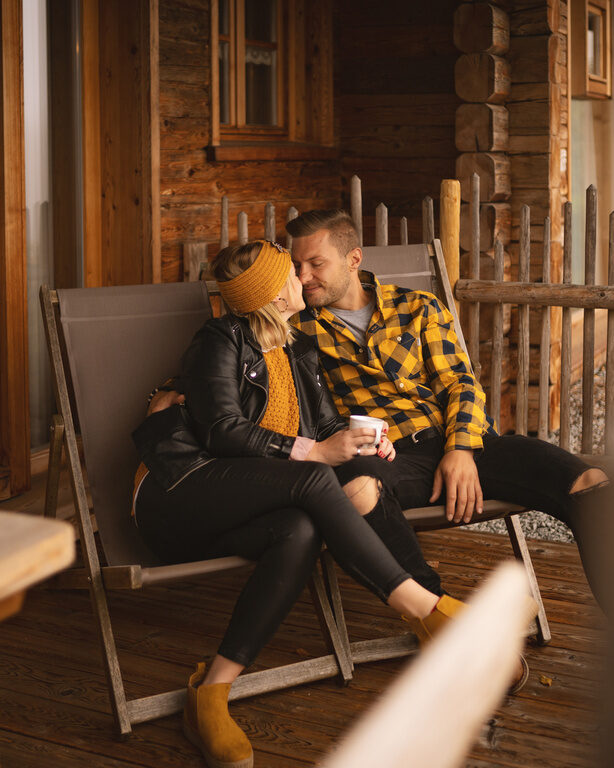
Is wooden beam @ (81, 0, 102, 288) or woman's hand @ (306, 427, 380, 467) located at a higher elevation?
wooden beam @ (81, 0, 102, 288)

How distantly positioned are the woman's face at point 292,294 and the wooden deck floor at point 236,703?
Answer: 2.41ft

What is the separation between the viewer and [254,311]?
8.84 ft

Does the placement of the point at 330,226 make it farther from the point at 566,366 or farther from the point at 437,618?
the point at 566,366

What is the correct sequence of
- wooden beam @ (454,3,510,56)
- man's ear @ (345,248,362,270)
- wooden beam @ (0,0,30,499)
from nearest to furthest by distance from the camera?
man's ear @ (345,248,362,270) → wooden beam @ (0,0,30,499) → wooden beam @ (454,3,510,56)

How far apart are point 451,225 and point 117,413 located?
2374mm

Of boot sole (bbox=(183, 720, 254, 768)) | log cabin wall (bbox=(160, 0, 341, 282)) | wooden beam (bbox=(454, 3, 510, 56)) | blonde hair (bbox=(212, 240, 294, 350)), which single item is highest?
wooden beam (bbox=(454, 3, 510, 56))

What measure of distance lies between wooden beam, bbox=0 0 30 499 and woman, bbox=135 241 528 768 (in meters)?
1.27

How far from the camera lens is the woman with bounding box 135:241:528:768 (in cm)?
233

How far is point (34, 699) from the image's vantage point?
2.59 meters

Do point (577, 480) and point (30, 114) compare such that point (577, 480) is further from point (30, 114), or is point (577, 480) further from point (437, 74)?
point (437, 74)

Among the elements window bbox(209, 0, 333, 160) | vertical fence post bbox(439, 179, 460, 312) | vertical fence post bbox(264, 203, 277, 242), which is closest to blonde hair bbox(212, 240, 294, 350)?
vertical fence post bbox(264, 203, 277, 242)

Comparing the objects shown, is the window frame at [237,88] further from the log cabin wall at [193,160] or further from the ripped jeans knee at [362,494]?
the ripped jeans knee at [362,494]

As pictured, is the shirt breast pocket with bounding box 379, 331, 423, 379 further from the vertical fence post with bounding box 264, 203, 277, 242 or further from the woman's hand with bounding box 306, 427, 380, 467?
the vertical fence post with bounding box 264, 203, 277, 242

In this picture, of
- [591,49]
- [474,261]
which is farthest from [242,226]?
[591,49]
